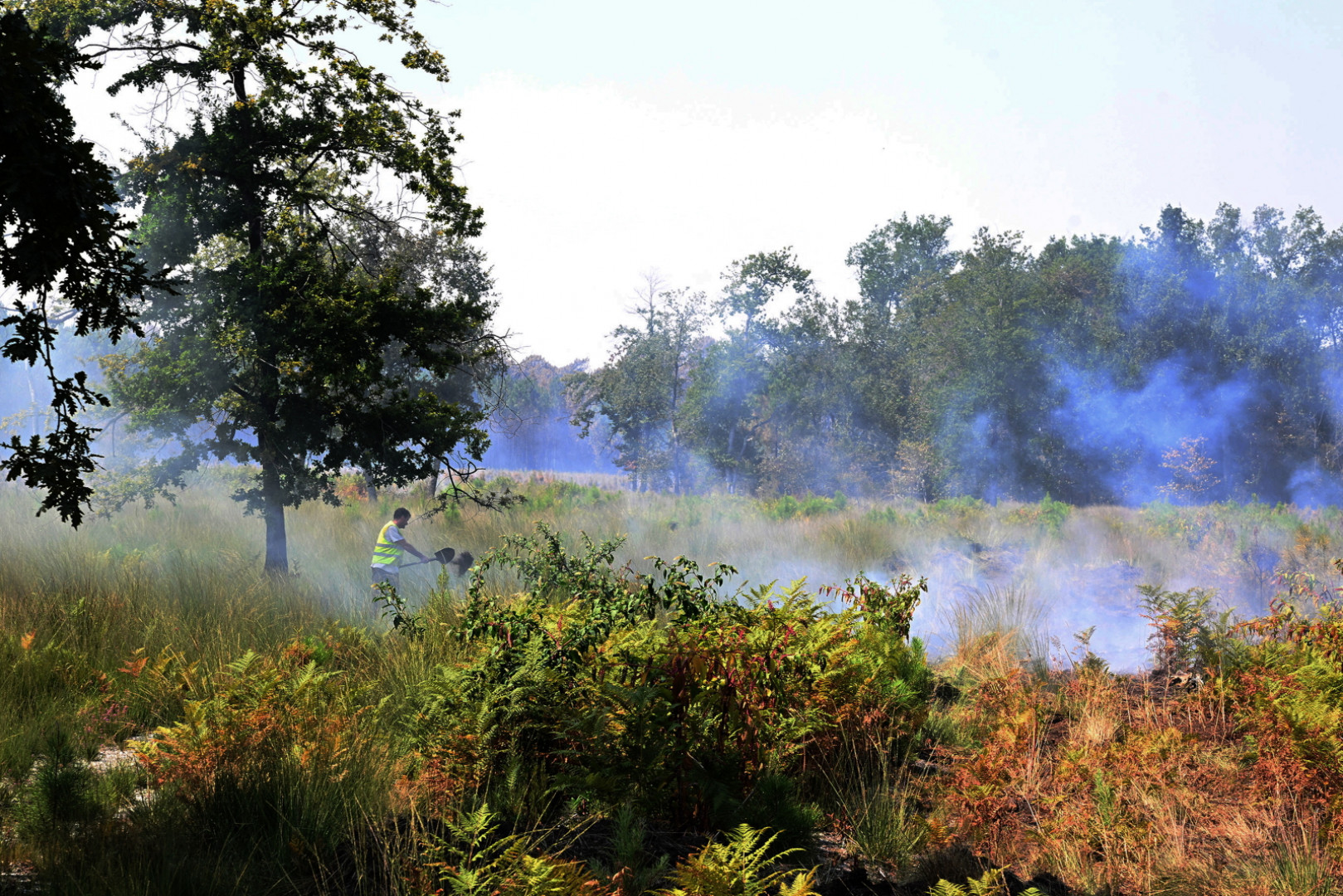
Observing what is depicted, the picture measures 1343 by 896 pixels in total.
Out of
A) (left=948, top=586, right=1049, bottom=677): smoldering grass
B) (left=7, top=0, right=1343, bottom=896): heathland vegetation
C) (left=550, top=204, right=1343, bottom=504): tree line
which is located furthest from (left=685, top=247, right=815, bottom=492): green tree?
(left=948, top=586, right=1049, bottom=677): smoldering grass

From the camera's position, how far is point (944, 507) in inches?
816

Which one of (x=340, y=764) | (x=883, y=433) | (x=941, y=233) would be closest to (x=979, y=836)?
(x=340, y=764)

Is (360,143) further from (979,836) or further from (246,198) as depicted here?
(979,836)

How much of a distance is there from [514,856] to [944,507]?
18.4m

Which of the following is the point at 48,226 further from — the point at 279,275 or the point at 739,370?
the point at 739,370

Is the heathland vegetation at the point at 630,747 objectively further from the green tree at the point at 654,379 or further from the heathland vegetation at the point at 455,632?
the green tree at the point at 654,379

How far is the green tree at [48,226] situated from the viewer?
3.44 m

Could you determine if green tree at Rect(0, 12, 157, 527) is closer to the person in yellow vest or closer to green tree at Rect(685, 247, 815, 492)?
the person in yellow vest

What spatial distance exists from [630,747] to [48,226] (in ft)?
10.5

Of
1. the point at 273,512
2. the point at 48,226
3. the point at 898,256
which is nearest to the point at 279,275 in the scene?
the point at 273,512

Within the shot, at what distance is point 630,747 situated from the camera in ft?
14.8

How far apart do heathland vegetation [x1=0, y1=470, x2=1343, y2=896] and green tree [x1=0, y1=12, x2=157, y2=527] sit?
1557mm

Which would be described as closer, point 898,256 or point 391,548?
point 391,548

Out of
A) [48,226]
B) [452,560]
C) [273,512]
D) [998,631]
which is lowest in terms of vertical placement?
[998,631]
